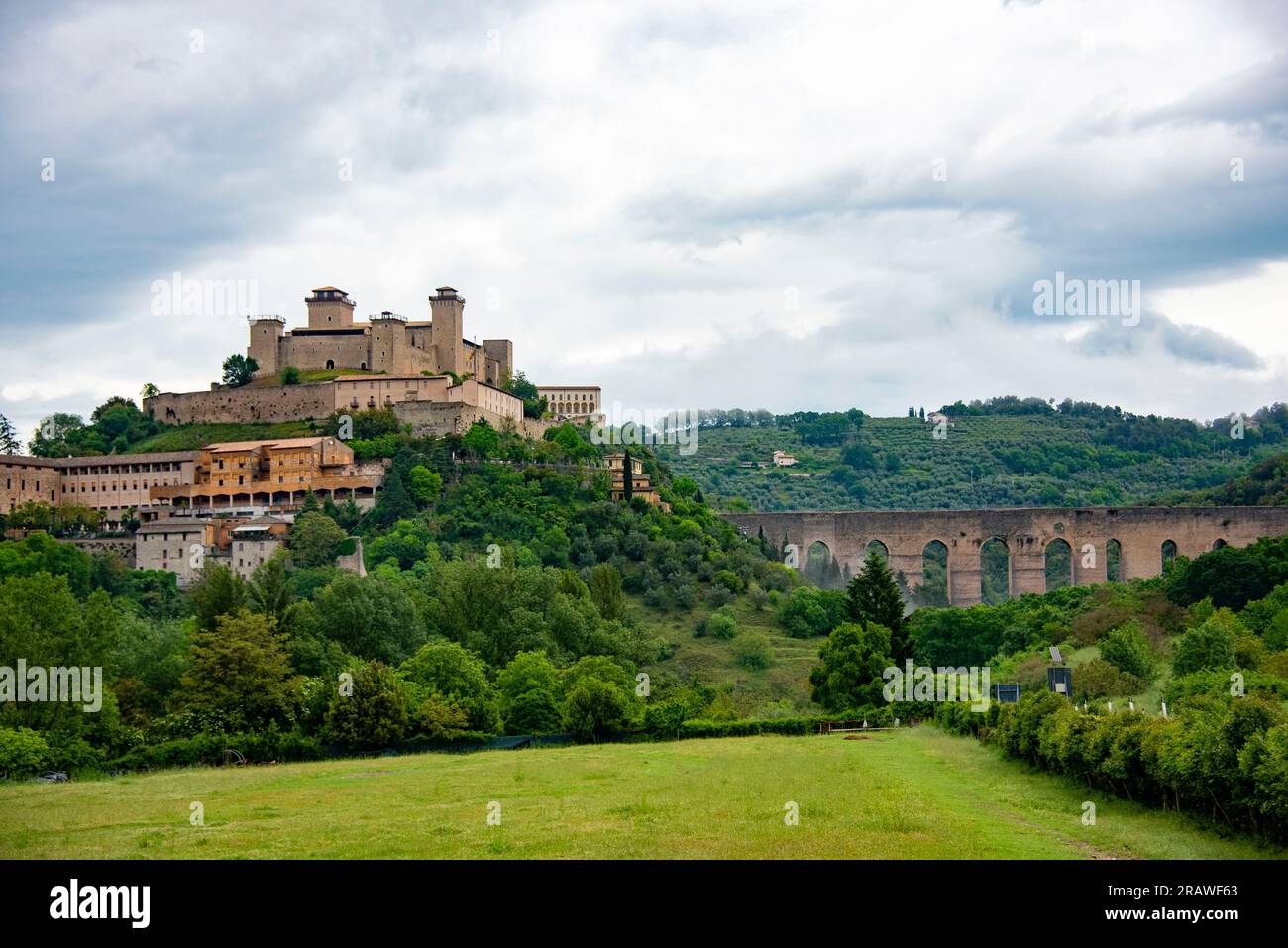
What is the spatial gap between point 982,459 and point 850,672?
10647cm

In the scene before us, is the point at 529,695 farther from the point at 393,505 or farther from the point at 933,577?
the point at 933,577

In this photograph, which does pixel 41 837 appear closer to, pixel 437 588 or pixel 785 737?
pixel 785 737

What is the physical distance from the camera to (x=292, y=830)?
21.6 meters

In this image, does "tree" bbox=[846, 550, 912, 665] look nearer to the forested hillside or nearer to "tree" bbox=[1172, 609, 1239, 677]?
"tree" bbox=[1172, 609, 1239, 677]

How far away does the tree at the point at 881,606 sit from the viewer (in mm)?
56562

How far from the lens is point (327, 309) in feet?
341

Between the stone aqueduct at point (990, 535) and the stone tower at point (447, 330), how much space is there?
2177 cm

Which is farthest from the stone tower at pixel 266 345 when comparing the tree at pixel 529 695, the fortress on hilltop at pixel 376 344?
the tree at pixel 529 695

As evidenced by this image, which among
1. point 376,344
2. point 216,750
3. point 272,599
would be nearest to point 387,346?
point 376,344

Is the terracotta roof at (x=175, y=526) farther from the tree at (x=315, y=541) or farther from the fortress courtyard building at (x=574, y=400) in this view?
the fortress courtyard building at (x=574, y=400)

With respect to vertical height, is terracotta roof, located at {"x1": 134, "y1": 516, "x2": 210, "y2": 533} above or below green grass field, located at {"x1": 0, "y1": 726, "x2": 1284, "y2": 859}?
above

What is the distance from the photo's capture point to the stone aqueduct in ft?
Result: 318

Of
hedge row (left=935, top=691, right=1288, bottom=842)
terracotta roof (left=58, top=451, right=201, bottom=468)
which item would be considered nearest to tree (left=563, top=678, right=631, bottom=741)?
hedge row (left=935, top=691, right=1288, bottom=842)
